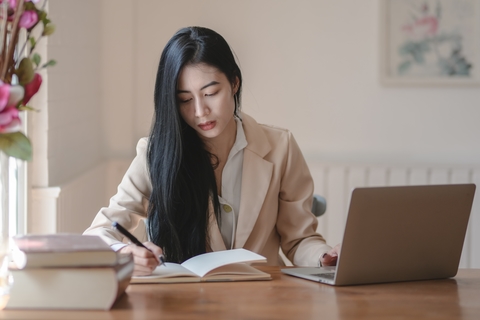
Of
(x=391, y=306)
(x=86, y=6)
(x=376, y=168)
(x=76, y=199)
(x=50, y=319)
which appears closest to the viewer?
(x=50, y=319)

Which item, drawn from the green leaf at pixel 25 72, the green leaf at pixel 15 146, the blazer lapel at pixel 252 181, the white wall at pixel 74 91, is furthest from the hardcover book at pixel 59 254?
the white wall at pixel 74 91

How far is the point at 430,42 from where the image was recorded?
3789 mm

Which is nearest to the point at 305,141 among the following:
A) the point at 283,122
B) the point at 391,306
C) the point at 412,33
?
the point at 283,122

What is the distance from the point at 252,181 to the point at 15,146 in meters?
0.99

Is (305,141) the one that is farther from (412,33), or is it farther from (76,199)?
(76,199)

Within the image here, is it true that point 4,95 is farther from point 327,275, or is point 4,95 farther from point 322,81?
point 322,81

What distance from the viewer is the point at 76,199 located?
3053mm

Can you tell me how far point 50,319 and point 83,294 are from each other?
8 cm

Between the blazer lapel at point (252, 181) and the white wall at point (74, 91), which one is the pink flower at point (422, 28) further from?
the blazer lapel at point (252, 181)

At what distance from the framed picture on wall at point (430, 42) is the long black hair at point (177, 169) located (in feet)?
6.50

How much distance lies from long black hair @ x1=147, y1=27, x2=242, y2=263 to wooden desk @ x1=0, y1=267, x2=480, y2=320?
0.43 metres

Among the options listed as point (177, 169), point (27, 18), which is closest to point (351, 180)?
point (177, 169)

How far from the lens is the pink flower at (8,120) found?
3.77ft

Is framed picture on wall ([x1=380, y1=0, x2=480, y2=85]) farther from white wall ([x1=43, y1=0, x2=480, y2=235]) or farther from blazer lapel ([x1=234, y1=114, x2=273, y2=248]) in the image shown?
blazer lapel ([x1=234, y1=114, x2=273, y2=248])
